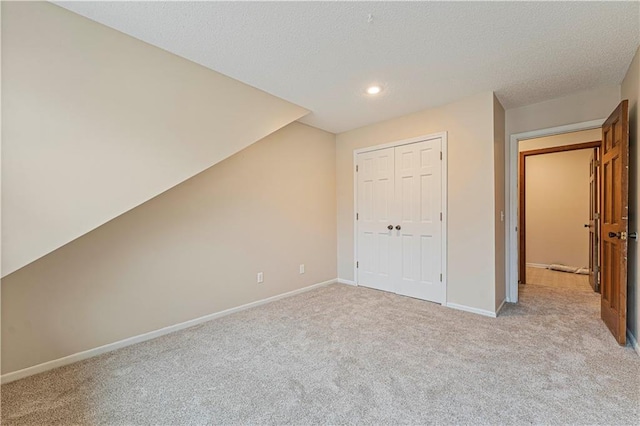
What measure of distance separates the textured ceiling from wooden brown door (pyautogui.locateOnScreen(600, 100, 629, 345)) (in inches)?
23.0

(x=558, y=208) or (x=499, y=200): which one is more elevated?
(x=499, y=200)

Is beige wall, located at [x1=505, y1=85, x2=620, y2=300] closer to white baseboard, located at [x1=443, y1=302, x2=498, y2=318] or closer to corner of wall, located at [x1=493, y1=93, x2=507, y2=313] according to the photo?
corner of wall, located at [x1=493, y1=93, x2=507, y2=313]

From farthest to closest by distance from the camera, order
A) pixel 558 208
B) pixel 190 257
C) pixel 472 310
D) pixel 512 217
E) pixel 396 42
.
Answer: pixel 558 208, pixel 512 217, pixel 472 310, pixel 190 257, pixel 396 42

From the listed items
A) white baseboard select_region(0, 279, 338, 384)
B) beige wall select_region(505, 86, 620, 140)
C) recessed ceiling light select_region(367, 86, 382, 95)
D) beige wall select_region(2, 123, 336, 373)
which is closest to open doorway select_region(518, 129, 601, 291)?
beige wall select_region(505, 86, 620, 140)

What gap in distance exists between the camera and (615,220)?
2.55 meters

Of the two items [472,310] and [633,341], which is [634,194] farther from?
[472,310]

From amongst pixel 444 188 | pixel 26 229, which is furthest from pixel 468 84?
pixel 26 229

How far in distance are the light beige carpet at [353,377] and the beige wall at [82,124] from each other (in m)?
1.00

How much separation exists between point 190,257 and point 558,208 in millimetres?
6661

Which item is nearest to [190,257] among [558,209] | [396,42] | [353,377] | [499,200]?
[353,377]

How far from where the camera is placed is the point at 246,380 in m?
1.93

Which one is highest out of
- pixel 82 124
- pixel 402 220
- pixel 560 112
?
pixel 560 112

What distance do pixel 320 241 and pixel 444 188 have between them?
6.27 ft

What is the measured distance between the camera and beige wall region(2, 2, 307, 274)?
5.30 feet
